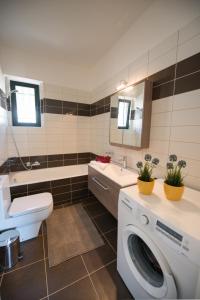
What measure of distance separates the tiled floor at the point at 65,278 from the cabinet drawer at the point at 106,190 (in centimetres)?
46

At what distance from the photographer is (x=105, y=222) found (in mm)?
1924

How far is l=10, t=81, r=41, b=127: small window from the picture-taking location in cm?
245

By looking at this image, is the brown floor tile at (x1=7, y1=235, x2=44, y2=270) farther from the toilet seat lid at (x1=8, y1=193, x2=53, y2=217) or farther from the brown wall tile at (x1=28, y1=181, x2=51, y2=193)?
the brown wall tile at (x1=28, y1=181, x2=51, y2=193)

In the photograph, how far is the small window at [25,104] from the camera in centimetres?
245

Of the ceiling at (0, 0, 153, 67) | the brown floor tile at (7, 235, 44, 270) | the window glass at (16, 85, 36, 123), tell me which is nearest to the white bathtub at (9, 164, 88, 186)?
the brown floor tile at (7, 235, 44, 270)

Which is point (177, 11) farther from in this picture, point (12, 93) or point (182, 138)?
point (12, 93)

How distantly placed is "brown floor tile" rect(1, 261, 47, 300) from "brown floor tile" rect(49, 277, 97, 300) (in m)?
0.13

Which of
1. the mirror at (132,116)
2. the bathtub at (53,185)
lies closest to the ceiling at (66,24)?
the mirror at (132,116)

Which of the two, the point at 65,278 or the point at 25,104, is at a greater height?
the point at 25,104

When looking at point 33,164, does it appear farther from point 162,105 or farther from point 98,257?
point 162,105

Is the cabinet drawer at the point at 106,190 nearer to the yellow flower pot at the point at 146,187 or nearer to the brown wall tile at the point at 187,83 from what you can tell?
the yellow flower pot at the point at 146,187

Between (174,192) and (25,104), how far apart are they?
2778 mm

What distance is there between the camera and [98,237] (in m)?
1.66

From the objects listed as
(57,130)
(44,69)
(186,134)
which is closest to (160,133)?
(186,134)
